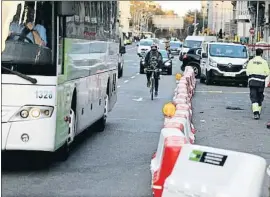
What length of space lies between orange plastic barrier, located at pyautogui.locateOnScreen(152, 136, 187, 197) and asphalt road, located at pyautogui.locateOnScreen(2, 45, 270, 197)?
1.20 meters

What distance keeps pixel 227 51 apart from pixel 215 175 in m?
29.7

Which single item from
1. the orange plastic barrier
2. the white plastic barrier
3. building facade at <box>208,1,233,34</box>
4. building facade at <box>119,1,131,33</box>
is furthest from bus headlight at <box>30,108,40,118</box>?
building facade at <box>208,1,233,34</box>

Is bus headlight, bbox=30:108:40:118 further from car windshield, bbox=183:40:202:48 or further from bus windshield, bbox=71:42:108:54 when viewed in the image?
car windshield, bbox=183:40:202:48

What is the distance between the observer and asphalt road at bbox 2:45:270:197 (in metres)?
9.18

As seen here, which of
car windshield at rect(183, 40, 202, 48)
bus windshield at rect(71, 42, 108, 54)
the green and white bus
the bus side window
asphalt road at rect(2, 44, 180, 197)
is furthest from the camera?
car windshield at rect(183, 40, 202, 48)

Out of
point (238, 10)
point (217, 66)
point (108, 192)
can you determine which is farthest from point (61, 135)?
point (238, 10)

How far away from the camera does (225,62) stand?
3469 centimetres

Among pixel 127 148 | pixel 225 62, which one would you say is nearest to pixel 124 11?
pixel 225 62

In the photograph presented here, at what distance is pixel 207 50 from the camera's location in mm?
35812

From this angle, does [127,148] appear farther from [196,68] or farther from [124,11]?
[124,11]

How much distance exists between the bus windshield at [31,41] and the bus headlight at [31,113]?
1.51 feet

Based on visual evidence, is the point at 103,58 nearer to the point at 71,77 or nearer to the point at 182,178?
the point at 71,77

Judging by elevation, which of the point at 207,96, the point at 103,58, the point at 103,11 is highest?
the point at 103,11

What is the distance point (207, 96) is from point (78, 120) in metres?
16.7
